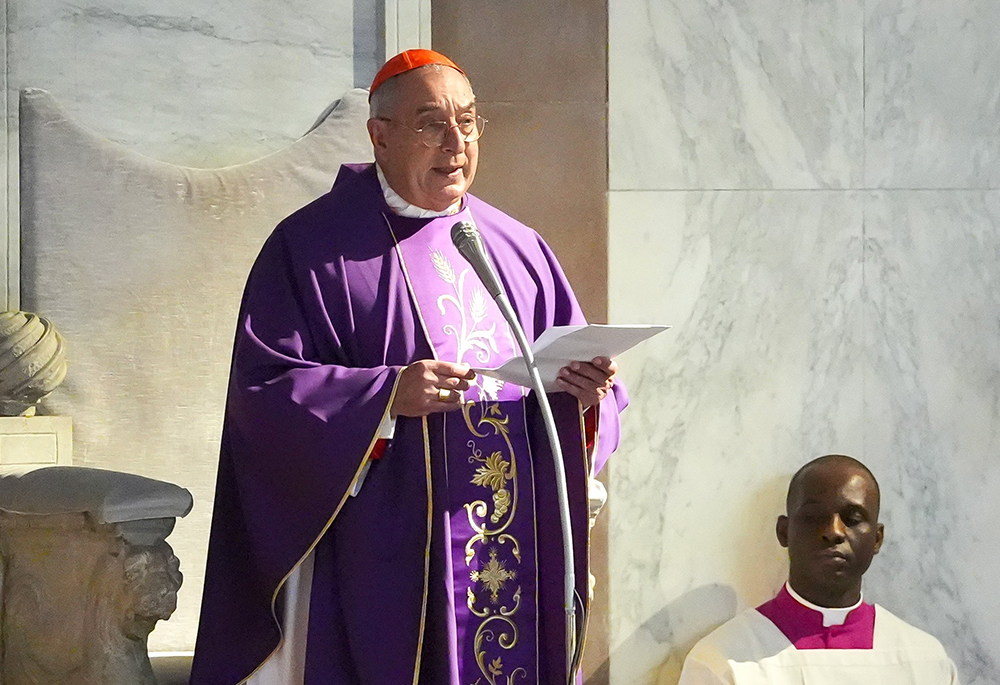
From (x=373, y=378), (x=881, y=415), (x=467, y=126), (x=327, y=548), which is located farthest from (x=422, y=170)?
(x=881, y=415)

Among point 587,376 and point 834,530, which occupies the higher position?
point 587,376

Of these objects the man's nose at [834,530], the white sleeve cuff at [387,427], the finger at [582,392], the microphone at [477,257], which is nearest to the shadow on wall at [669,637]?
Result: the man's nose at [834,530]

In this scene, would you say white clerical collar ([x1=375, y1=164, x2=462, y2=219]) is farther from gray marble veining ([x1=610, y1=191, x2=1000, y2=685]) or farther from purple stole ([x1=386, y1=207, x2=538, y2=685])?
gray marble veining ([x1=610, y1=191, x2=1000, y2=685])

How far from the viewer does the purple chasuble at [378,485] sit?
302 cm

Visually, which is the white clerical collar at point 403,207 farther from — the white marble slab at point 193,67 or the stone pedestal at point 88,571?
the white marble slab at point 193,67

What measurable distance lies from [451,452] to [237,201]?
184cm

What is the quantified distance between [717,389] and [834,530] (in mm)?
720

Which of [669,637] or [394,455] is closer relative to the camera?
[394,455]

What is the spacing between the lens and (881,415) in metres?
5.00

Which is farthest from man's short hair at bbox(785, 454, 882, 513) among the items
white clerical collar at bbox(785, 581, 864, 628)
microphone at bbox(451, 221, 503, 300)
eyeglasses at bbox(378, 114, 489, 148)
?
microphone at bbox(451, 221, 503, 300)

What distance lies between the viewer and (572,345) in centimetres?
284

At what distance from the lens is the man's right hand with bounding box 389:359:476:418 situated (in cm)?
292

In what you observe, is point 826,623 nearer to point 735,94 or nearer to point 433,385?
point 735,94

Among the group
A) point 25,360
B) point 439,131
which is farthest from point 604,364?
point 25,360
